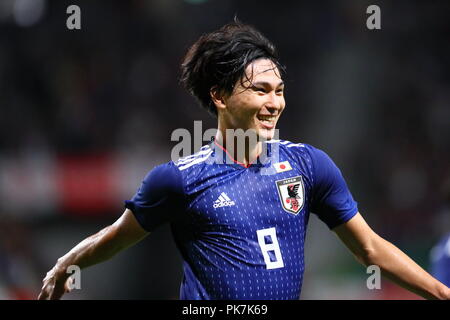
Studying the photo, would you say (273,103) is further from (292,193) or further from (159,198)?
(159,198)

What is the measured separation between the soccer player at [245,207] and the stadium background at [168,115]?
17.4 ft

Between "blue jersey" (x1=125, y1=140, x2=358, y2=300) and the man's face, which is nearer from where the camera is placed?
"blue jersey" (x1=125, y1=140, x2=358, y2=300)

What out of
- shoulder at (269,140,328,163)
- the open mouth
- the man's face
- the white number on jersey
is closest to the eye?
the man's face

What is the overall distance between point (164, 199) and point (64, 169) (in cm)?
692

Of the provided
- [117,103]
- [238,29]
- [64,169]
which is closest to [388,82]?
[117,103]

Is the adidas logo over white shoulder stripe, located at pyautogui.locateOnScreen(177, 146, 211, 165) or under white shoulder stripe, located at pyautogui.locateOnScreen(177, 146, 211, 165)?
under

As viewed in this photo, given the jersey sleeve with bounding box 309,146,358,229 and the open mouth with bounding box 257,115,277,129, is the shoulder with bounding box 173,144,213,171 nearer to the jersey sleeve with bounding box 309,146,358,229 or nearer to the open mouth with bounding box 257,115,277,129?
the open mouth with bounding box 257,115,277,129

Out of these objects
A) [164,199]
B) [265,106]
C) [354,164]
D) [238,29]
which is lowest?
[354,164]

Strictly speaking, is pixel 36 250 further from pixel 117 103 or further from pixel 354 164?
pixel 354 164

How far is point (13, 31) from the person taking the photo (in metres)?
11.9

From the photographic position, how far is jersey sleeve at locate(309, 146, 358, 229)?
3645mm

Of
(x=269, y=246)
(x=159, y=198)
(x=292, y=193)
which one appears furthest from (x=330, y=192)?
(x=159, y=198)
